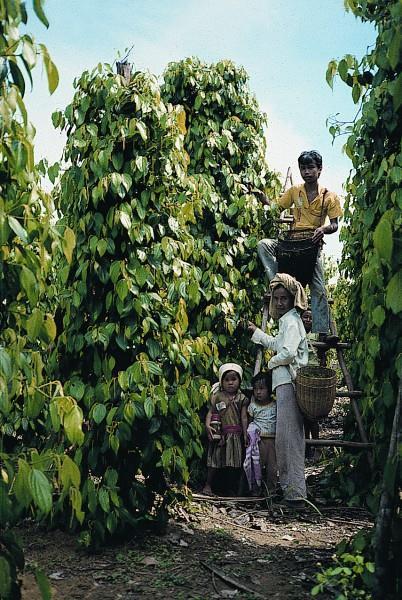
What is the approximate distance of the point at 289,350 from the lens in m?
5.49

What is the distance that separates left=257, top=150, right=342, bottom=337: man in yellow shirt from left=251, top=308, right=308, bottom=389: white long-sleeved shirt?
22.7 inches

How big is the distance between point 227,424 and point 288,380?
2.08ft

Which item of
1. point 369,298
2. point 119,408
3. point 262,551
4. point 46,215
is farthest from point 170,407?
point 46,215

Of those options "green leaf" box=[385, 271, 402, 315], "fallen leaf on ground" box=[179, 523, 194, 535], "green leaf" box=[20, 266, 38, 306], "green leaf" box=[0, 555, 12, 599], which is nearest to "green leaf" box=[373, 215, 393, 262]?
"green leaf" box=[385, 271, 402, 315]

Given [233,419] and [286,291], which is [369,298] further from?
[233,419]

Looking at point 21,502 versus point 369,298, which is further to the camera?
point 369,298

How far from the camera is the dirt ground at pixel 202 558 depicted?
3.66 meters

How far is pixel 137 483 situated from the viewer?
14.3ft

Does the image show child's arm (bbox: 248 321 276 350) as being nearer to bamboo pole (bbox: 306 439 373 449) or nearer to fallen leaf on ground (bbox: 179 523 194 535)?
bamboo pole (bbox: 306 439 373 449)

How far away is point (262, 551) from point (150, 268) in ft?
6.13

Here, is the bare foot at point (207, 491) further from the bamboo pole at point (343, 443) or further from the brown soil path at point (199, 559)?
the bamboo pole at point (343, 443)

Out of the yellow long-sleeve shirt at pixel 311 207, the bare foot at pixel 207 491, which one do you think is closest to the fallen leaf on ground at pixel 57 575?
the bare foot at pixel 207 491

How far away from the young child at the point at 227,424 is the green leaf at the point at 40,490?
12.0 ft

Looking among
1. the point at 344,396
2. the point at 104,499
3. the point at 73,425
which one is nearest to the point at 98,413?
the point at 104,499
